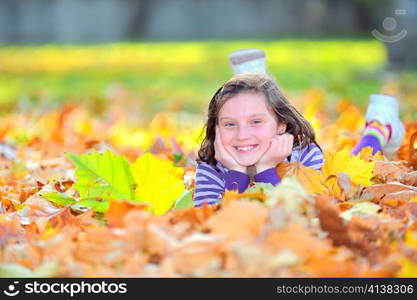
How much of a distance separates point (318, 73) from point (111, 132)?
6.21 metres

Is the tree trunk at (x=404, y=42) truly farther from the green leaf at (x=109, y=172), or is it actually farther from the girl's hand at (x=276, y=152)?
the green leaf at (x=109, y=172)

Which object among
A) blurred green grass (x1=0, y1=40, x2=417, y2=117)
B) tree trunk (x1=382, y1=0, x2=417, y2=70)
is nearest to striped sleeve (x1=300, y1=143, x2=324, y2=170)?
blurred green grass (x1=0, y1=40, x2=417, y2=117)

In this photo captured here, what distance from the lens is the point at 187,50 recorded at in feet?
54.0

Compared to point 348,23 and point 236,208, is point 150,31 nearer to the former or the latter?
point 348,23

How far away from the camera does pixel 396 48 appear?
35.2 ft

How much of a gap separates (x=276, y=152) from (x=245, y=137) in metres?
0.12

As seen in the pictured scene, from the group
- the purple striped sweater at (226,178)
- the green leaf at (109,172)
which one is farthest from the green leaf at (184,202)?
the purple striped sweater at (226,178)

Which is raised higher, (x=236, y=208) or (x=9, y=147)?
(x=9, y=147)

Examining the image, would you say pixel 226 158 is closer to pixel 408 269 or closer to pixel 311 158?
pixel 311 158

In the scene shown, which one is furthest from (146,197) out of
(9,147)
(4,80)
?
(4,80)

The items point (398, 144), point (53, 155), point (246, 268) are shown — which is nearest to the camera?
point (246, 268)

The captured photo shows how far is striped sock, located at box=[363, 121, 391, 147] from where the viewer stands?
3902 millimetres

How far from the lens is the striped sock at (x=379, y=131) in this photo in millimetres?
3902

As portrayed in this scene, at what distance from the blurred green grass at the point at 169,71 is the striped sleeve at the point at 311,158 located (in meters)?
4.53
